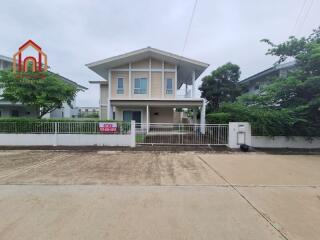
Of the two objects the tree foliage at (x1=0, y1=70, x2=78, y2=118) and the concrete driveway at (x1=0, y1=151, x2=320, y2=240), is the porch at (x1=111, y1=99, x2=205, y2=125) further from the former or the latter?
the concrete driveway at (x1=0, y1=151, x2=320, y2=240)

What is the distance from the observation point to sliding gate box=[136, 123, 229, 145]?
11.5m

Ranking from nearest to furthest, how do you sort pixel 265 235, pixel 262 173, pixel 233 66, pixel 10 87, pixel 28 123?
1. pixel 265 235
2. pixel 262 173
3. pixel 28 123
4. pixel 10 87
5. pixel 233 66

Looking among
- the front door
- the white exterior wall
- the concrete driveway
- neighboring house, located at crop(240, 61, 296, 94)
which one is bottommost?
the concrete driveway

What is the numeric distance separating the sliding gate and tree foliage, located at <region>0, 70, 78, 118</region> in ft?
21.7

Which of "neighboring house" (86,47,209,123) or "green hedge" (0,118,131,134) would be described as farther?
"neighboring house" (86,47,209,123)

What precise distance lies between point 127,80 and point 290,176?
1532cm

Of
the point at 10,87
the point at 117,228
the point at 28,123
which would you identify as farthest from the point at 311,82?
the point at 10,87

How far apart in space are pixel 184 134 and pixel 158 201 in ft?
27.7

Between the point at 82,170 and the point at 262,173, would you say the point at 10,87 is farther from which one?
the point at 262,173

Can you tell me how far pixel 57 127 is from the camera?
1136 centimetres

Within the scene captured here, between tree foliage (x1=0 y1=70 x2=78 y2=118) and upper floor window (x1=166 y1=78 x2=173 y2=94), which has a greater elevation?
upper floor window (x1=166 y1=78 x2=173 y2=94)

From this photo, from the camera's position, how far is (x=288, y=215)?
3.52 m

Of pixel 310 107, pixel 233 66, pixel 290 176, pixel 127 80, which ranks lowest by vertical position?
pixel 290 176

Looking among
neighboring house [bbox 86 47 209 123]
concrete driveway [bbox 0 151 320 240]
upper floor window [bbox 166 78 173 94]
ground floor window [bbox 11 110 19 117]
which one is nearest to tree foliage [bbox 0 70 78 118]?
neighboring house [bbox 86 47 209 123]
